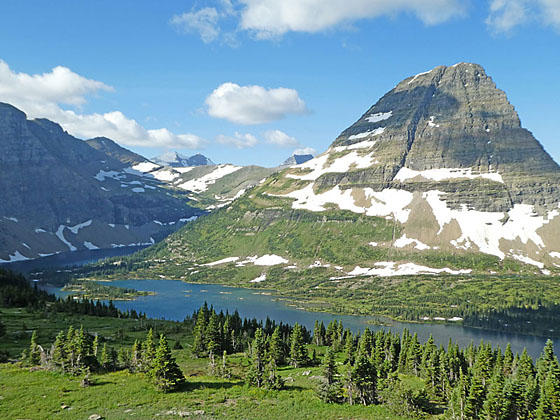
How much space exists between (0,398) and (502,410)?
63326 mm

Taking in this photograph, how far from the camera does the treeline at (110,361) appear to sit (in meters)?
54.3

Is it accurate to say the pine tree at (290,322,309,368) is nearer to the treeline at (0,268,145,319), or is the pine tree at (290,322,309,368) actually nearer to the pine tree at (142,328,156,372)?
the pine tree at (142,328,156,372)

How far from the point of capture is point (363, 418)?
50031 mm

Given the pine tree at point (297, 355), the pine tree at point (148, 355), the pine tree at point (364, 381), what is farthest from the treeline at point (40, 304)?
the pine tree at point (364, 381)

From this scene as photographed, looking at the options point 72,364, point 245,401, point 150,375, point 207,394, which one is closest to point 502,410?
point 245,401

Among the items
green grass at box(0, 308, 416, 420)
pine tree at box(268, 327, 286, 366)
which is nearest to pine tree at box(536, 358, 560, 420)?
green grass at box(0, 308, 416, 420)

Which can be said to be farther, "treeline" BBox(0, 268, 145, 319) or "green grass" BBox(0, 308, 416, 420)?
"treeline" BBox(0, 268, 145, 319)

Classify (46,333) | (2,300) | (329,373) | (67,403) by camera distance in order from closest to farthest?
1. (67,403)
2. (329,373)
3. (46,333)
4. (2,300)

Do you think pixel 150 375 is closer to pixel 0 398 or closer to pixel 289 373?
pixel 0 398

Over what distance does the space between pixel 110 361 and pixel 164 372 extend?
15.7m

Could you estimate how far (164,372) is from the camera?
53938 mm

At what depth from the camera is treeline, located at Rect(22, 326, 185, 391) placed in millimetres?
54253

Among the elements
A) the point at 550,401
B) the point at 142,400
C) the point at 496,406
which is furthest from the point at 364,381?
the point at 142,400

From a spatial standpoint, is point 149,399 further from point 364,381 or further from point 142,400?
point 364,381
